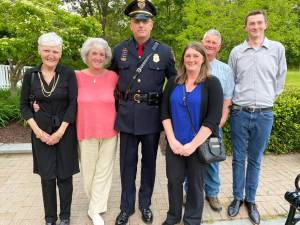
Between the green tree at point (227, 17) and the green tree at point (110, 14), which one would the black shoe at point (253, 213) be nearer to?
the green tree at point (227, 17)

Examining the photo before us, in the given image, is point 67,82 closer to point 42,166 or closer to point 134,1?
point 42,166

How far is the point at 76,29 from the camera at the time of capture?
786cm

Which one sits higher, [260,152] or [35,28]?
[35,28]

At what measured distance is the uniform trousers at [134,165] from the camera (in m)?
3.48

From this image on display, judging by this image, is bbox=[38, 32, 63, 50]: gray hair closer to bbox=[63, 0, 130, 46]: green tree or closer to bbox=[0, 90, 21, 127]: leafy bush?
bbox=[0, 90, 21, 127]: leafy bush

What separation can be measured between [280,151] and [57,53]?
4.61m

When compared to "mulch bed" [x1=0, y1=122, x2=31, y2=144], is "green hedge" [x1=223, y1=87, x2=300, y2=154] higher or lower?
higher

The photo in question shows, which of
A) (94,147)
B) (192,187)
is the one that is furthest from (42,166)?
(192,187)

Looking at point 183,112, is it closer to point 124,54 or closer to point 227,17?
point 124,54

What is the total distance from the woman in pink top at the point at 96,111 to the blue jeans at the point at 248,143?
1387mm

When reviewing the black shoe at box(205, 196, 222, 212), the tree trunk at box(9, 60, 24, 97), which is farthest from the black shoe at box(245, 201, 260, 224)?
the tree trunk at box(9, 60, 24, 97)

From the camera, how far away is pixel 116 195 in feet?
14.3

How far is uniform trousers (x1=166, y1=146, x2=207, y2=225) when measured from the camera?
3.17 m

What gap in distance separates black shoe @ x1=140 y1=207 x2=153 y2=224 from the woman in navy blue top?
1.93 ft
